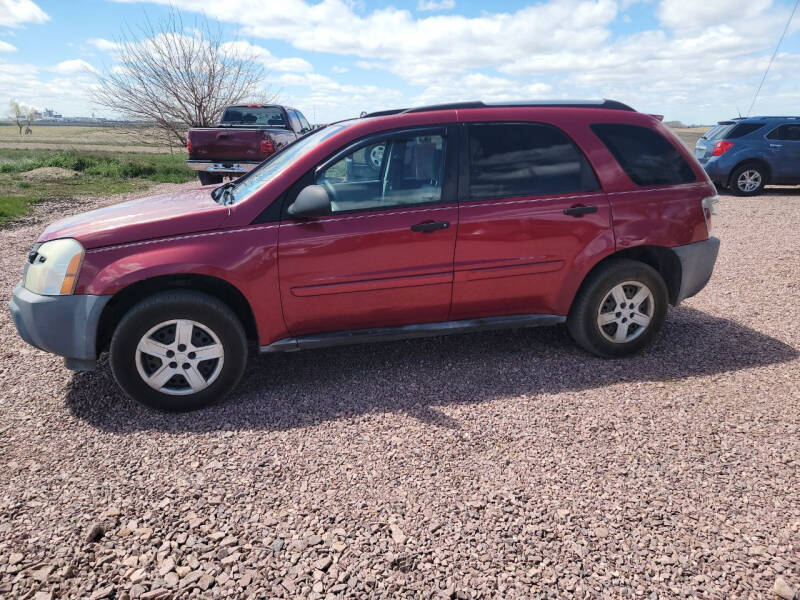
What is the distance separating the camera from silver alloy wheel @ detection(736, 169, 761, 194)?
12.9 metres

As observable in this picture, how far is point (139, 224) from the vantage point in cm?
334

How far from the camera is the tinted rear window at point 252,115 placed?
13.1 meters

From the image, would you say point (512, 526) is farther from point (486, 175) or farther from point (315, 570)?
point (486, 175)

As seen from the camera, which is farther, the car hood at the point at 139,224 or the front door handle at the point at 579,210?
the front door handle at the point at 579,210

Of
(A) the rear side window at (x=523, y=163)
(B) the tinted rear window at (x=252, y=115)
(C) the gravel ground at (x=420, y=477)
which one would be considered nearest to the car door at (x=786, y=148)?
(C) the gravel ground at (x=420, y=477)

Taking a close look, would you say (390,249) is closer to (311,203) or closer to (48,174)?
(311,203)

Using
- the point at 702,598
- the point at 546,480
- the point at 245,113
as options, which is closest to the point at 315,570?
the point at 546,480

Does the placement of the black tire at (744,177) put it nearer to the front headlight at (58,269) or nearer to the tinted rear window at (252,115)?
the tinted rear window at (252,115)

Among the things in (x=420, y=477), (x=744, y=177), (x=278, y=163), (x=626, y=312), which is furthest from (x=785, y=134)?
(x=420, y=477)

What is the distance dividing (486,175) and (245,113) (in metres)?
11.0

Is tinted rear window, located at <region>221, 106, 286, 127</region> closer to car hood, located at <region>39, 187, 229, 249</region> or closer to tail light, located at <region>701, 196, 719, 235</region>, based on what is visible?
car hood, located at <region>39, 187, 229, 249</region>

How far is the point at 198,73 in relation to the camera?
2391 centimetres

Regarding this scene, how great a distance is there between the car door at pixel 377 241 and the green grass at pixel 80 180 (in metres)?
9.10

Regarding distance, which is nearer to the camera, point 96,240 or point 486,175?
point 96,240
